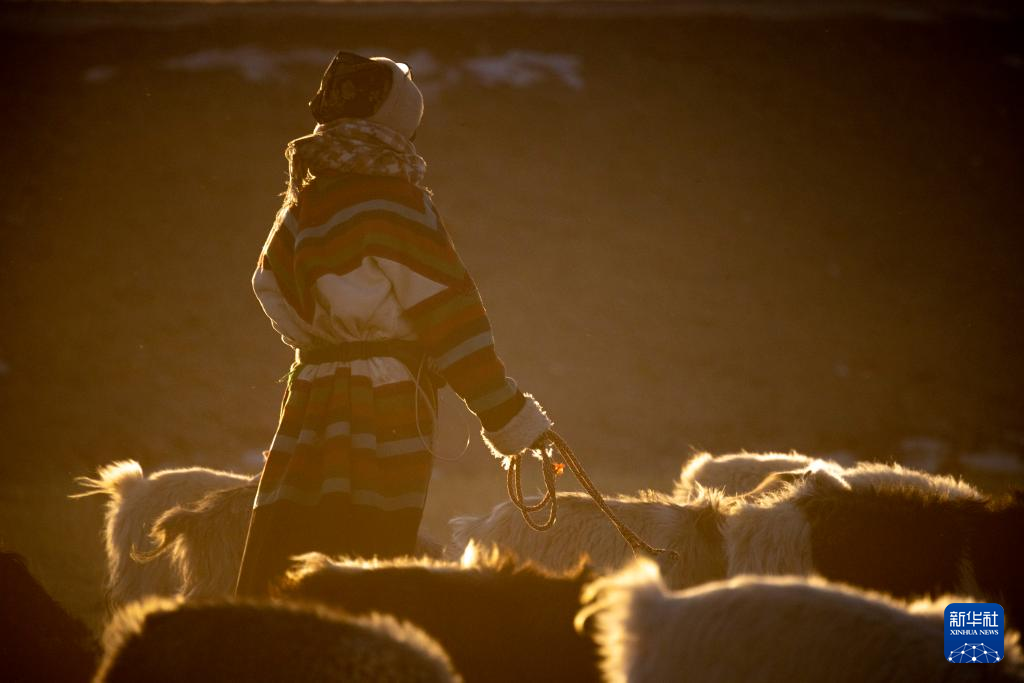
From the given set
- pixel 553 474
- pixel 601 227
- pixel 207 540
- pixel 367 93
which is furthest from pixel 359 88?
pixel 601 227

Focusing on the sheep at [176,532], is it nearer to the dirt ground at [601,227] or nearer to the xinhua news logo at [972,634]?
the xinhua news logo at [972,634]

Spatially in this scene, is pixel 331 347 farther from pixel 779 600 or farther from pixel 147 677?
pixel 779 600

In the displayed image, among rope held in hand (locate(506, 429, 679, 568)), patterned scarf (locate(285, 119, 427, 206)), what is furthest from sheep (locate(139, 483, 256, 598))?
patterned scarf (locate(285, 119, 427, 206))

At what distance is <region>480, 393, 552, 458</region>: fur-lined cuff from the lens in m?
3.18

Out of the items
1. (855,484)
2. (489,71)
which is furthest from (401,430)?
(489,71)

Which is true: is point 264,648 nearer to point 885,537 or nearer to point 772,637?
point 772,637

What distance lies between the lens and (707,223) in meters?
21.8

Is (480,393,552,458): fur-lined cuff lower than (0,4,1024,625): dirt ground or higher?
lower

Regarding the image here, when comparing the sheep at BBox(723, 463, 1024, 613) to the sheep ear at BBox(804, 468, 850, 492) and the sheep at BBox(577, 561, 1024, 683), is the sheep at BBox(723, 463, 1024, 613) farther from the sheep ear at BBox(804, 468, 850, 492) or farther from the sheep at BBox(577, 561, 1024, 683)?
the sheep at BBox(577, 561, 1024, 683)

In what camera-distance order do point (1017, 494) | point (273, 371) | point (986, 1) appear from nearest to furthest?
point (1017, 494) < point (273, 371) < point (986, 1)

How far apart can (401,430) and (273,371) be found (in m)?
13.0

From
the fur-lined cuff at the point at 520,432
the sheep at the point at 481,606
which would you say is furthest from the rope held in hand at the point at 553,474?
the sheep at the point at 481,606

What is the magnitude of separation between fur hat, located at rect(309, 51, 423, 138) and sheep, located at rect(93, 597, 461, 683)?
1692 millimetres

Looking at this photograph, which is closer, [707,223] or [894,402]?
[894,402]
